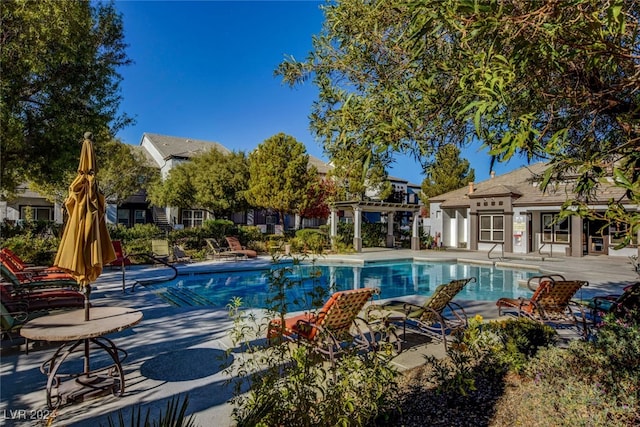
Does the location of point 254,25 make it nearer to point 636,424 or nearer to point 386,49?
point 386,49

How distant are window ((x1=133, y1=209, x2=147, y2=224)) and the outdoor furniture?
31.6m

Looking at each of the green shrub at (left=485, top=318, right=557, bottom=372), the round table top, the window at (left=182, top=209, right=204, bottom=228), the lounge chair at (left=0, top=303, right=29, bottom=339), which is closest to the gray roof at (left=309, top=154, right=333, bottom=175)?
the window at (left=182, top=209, right=204, bottom=228)

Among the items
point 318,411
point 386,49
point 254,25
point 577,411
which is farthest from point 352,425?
point 254,25

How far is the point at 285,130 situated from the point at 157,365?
2318 cm

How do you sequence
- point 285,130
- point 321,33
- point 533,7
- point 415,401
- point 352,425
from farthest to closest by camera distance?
point 285,130 → point 321,33 → point 415,401 → point 352,425 → point 533,7

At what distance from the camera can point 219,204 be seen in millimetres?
26953

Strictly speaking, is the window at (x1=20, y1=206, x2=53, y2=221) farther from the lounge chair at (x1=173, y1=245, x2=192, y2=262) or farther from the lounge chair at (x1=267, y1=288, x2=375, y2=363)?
the lounge chair at (x1=267, y1=288, x2=375, y2=363)

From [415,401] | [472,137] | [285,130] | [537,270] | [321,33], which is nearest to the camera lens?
[415,401]

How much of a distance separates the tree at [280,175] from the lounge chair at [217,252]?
21.0 feet

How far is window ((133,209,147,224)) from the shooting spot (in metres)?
33.4

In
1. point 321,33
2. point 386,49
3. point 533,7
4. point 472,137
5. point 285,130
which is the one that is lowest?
point 472,137

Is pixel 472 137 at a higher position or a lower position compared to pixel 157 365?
higher

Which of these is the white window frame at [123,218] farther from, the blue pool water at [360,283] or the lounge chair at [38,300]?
the lounge chair at [38,300]

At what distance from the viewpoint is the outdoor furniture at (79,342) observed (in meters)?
3.80
